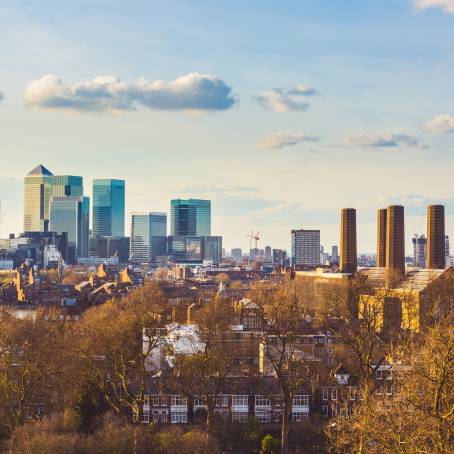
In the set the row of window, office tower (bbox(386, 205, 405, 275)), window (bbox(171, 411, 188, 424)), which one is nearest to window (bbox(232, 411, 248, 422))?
the row of window

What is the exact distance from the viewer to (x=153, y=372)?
56.8m

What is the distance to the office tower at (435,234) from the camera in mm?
105438

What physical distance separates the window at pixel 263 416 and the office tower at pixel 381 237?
6162 centimetres

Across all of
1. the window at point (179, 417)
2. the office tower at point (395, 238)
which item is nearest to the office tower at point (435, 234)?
the office tower at point (395, 238)

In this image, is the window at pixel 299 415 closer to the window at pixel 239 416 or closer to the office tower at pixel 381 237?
the window at pixel 239 416

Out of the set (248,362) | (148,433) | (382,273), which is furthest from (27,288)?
(148,433)

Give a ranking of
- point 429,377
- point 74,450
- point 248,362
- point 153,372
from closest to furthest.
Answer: point 429,377, point 74,450, point 153,372, point 248,362

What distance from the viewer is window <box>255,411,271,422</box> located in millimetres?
55500

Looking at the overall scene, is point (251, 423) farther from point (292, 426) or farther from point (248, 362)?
point (248, 362)

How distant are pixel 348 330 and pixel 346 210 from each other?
5699 cm

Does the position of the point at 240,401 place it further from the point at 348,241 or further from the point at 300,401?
the point at 348,241

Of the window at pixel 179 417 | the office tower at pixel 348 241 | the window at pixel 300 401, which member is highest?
the office tower at pixel 348 241

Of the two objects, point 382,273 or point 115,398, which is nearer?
point 115,398

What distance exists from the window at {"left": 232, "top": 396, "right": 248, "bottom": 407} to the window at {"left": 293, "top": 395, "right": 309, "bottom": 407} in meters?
3.12
